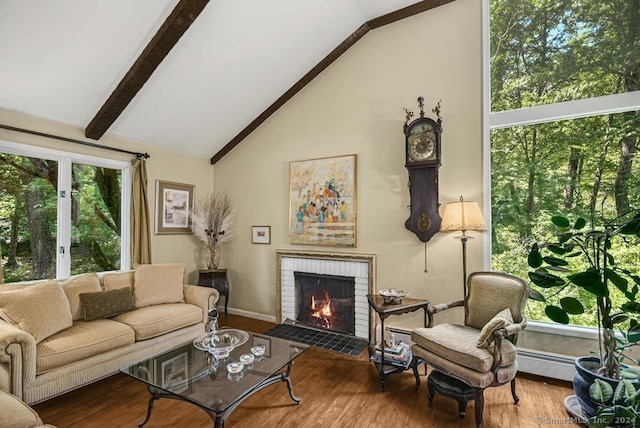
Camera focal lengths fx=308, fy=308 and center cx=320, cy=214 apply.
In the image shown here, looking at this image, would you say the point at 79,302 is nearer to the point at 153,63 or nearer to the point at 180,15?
the point at 153,63

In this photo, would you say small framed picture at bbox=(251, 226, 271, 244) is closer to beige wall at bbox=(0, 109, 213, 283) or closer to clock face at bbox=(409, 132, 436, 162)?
beige wall at bbox=(0, 109, 213, 283)

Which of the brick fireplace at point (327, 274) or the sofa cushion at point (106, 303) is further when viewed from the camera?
the brick fireplace at point (327, 274)

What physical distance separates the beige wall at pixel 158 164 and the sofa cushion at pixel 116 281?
0.80 meters

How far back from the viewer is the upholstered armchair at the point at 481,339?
213 cm

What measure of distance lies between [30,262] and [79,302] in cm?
86

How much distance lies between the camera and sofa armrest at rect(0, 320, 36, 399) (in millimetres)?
2064

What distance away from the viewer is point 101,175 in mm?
3852

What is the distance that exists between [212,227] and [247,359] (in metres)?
2.80

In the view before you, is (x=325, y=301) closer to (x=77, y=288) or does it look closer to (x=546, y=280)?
(x=546, y=280)

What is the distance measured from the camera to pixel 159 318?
10.1 ft

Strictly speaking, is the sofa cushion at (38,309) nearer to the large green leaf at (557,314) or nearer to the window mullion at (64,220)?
the window mullion at (64,220)

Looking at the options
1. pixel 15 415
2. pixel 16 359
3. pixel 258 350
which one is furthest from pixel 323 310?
pixel 15 415

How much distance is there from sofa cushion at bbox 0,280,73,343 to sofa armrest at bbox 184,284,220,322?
114cm

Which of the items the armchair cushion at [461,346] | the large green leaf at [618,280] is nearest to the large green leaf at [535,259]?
the large green leaf at [618,280]
